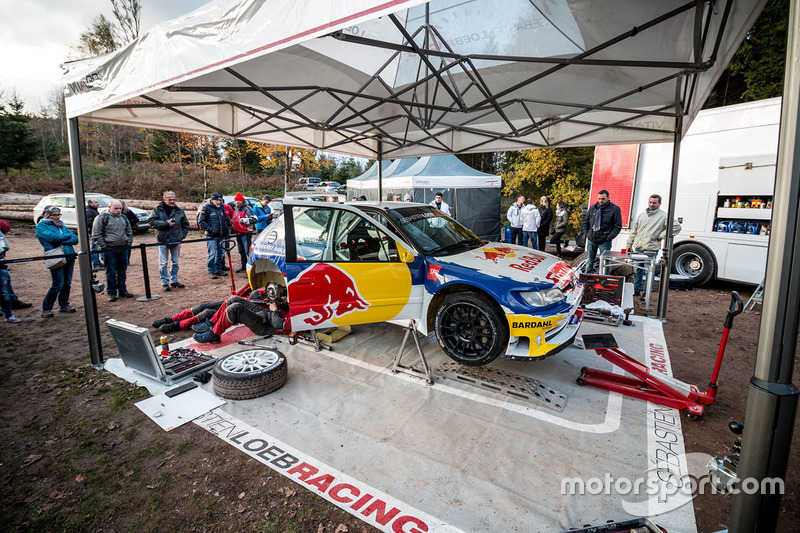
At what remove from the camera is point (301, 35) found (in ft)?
7.60

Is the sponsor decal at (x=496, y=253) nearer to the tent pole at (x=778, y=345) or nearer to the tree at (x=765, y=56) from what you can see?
the tent pole at (x=778, y=345)

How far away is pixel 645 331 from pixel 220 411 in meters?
5.84

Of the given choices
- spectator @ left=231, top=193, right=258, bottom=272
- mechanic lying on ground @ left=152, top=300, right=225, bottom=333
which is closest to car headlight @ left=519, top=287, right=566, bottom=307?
mechanic lying on ground @ left=152, top=300, right=225, bottom=333

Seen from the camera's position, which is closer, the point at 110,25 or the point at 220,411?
the point at 220,411

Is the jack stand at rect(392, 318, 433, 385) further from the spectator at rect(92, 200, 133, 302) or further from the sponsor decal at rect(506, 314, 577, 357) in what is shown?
the spectator at rect(92, 200, 133, 302)

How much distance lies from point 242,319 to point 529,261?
365 centimetres

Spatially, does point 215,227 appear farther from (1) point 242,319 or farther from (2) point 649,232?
(2) point 649,232

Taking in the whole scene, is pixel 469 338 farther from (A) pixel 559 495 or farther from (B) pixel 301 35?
(B) pixel 301 35

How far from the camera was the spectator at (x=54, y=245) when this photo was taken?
6.05 meters

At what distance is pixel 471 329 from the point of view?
3945mm

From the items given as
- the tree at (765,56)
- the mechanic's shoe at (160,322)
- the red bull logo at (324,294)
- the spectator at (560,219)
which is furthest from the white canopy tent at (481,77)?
the tree at (765,56)

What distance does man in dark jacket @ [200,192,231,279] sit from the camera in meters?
8.59

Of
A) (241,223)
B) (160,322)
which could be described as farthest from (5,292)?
(241,223)

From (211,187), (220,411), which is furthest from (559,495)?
(211,187)
